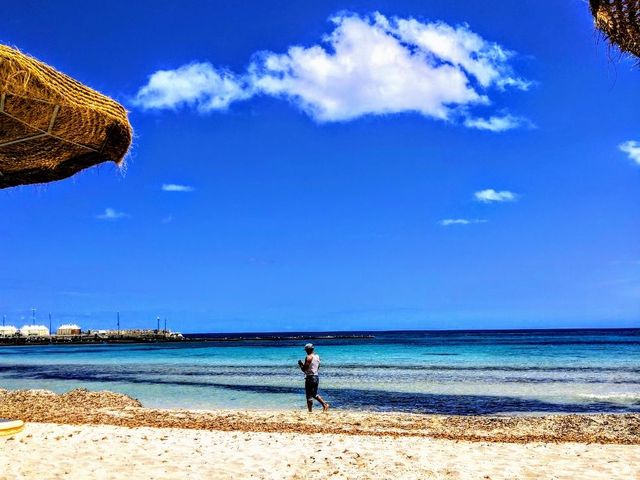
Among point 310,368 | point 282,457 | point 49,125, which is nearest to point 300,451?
A: point 282,457

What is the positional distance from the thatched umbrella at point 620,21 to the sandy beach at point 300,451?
221 inches

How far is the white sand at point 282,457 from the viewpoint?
7461 mm

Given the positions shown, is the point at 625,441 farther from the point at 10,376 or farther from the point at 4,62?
the point at 10,376

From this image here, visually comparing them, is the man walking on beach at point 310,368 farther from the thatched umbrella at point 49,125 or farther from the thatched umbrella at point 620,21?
the thatched umbrella at point 620,21

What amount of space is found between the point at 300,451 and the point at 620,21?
7.30 m

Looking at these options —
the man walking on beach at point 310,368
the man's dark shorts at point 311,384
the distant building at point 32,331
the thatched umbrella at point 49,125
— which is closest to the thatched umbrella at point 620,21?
the thatched umbrella at point 49,125

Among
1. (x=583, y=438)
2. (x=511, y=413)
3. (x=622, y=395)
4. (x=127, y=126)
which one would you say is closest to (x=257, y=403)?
(x=511, y=413)

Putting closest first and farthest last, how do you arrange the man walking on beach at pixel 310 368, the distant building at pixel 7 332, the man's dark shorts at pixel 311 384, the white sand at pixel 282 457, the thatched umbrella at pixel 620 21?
the thatched umbrella at pixel 620 21 < the white sand at pixel 282 457 < the man walking on beach at pixel 310 368 < the man's dark shorts at pixel 311 384 < the distant building at pixel 7 332

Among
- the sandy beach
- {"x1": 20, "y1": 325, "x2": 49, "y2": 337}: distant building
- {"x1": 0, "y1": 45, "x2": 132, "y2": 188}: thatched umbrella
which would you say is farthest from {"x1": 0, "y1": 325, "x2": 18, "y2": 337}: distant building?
{"x1": 0, "y1": 45, "x2": 132, "y2": 188}: thatched umbrella

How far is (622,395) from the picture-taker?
19.6 meters

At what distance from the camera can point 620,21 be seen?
3.95 metres

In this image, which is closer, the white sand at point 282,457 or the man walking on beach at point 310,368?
the white sand at point 282,457

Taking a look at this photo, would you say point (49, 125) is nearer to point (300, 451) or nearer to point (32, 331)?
point (300, 451)

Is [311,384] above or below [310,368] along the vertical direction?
below
